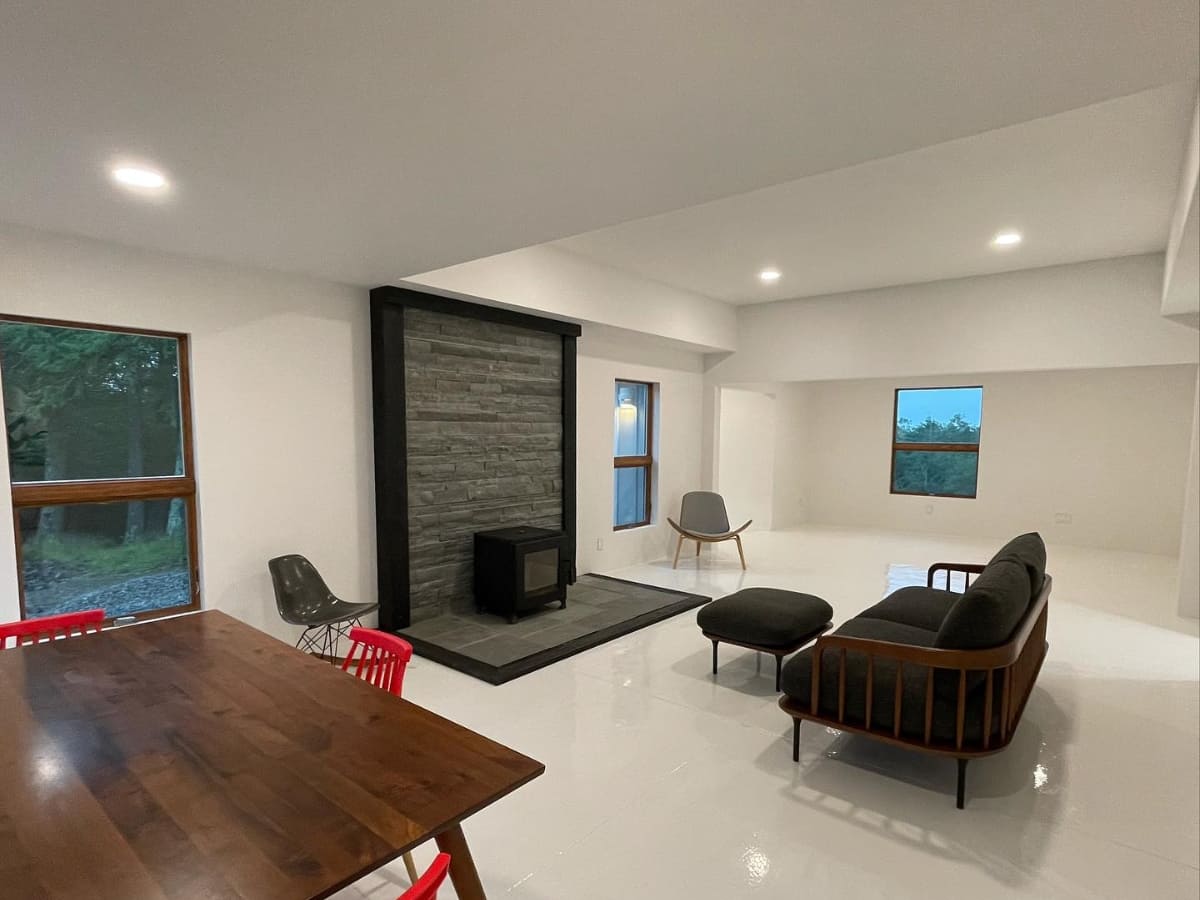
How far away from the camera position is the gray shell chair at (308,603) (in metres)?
3.31

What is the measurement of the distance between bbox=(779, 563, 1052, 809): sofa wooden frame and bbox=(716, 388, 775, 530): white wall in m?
5.19

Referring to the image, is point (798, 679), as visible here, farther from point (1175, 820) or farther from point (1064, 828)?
point (1175, 820)

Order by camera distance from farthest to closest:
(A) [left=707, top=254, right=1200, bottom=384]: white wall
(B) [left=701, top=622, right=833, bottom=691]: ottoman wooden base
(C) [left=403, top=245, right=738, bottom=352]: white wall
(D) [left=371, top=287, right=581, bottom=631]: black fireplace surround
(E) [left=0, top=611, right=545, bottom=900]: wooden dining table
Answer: (A) [left=707, top=254, right=1200, bottom=384]: white wall
(C) [left=403, top=245, right=738, bottom=352]: white wall
(D) [left=371, top=287, right=581, bottom=631]: black fireplace surround
(B) [left=701, top=622, right=833, bottom=691]: ottoman wooden base
(E) [left=0, top=611, right=545, bottom=900]: wooden dining table

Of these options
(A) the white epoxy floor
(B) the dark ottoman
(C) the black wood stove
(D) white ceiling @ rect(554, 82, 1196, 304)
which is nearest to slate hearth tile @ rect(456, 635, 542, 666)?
(A) the white epoxy floor

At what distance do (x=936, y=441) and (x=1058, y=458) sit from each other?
4.29 ft

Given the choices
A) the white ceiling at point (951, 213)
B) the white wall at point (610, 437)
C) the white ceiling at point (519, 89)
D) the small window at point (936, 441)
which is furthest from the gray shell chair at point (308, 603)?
the small window at point (936, 441)

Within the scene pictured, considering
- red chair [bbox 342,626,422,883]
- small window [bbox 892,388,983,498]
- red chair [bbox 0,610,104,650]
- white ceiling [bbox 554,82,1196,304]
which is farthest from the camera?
small window [bbox 892,388,983,498]

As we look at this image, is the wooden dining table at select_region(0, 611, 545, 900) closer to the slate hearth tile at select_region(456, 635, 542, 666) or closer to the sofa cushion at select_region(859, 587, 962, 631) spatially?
the slate hearth tile at select_region(456, 635, 542, 666)

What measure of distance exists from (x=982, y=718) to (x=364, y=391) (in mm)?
3759

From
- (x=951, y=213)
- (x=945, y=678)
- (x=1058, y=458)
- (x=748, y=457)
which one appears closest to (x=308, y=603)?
(x=945, y=678)

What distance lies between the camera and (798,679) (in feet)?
8.25

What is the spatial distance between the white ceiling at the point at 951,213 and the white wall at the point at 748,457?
237 cm

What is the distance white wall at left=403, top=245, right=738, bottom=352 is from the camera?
4.18m

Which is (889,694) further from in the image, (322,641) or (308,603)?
(322,641)
